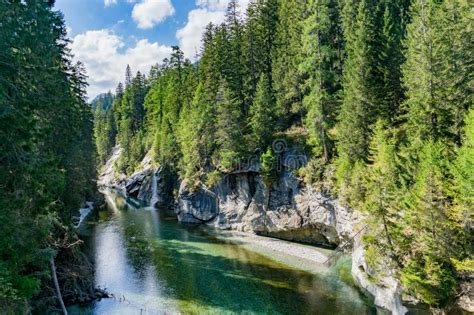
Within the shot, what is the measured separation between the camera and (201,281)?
27.9 m

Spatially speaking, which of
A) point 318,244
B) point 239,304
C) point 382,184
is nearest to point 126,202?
point 318,244

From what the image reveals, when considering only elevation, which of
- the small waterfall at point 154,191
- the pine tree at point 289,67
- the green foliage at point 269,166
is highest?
the pine tree at point 289,67

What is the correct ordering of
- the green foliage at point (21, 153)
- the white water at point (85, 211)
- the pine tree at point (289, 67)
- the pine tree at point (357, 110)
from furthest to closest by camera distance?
1. the white water at point (85, 211)
2. the pine tree at point (289, 67)
3. the pine tree at point (357, 110)
4. the green foliage at point (21, 153)

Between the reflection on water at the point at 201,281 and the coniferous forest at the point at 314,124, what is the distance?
437 centimetres

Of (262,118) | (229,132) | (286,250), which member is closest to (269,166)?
(262,118)

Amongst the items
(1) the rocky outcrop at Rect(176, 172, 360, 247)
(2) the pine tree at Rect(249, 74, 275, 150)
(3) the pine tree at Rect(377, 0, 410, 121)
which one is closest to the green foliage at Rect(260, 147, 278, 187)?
(1) the rocky outcrop at Rect(176, 172, 360, 247)

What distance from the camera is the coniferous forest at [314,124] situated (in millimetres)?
14234

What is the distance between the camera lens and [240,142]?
42.6 metres

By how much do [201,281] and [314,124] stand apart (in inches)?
693

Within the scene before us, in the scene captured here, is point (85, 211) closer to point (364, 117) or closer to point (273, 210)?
point (273, 210)

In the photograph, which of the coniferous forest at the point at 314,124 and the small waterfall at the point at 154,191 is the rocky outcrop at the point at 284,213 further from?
the small waterfall at the point at 154,191

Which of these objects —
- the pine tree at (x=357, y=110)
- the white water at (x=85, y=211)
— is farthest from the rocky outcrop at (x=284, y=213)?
the white water at (x=85, y=211)

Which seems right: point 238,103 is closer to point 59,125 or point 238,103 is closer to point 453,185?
point 59,125

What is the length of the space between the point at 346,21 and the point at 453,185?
925 inches
